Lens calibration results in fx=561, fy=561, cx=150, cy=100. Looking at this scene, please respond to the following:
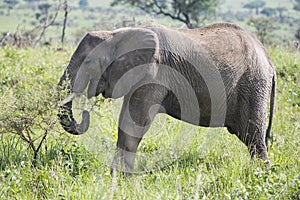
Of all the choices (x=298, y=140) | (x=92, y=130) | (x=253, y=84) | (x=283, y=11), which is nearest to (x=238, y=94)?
(x=253, y=84)

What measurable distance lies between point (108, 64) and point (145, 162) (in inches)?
42.4

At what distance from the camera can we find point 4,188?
14.5 feet

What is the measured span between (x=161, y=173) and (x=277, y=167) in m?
1.02

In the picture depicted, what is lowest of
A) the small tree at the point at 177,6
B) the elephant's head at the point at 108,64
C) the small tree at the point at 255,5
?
the small tree at the point at 255,5

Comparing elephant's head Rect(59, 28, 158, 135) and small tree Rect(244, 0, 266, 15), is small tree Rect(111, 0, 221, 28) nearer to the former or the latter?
elephant's head Rect(59, 28, 158, 135)

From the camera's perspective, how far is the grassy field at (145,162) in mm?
4430

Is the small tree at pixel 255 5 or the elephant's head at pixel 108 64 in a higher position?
the elephant's head at pixel 108 64

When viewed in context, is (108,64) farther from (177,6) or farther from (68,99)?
(177,6)

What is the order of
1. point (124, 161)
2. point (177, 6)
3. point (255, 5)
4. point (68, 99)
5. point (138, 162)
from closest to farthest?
point (68, 99)
point (124, 161)
point (138, 162)
point (177, 6)
point (255, 5)

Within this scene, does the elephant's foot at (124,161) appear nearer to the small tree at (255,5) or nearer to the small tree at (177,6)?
the small tree at (177,6)

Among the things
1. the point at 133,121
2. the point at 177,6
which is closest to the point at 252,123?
the point at 133,121

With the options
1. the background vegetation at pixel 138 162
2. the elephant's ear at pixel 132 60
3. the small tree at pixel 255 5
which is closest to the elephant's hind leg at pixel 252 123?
the background vegetation at pixel 138 162

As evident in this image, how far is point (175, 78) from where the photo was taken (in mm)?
5230

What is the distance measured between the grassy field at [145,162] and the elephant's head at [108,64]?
0.17 metres
